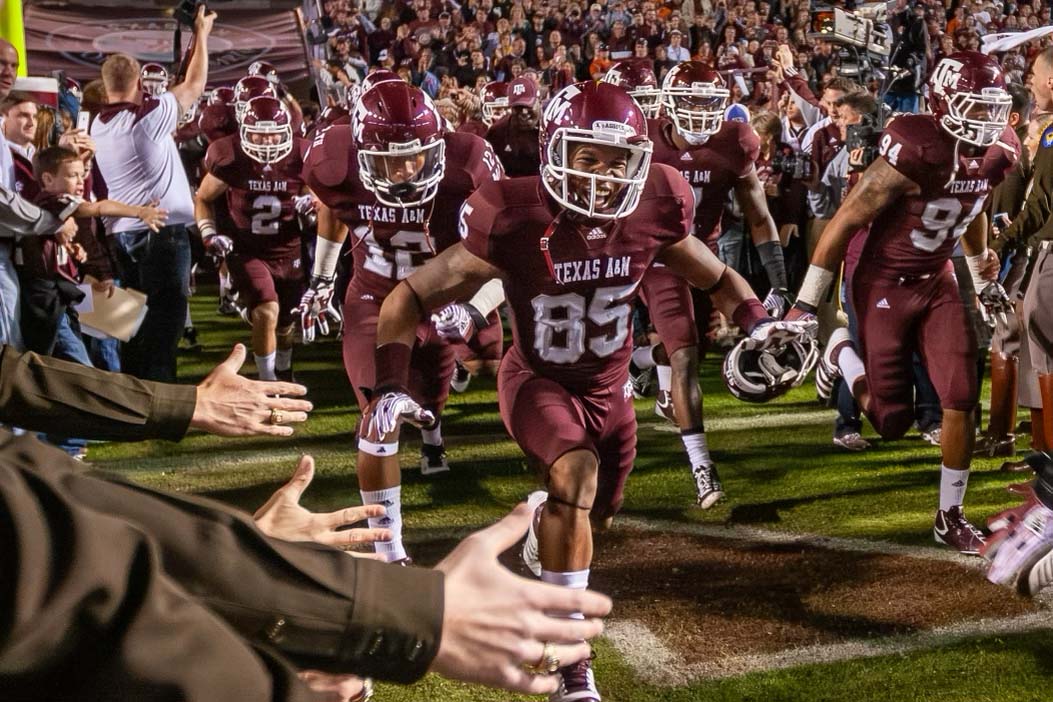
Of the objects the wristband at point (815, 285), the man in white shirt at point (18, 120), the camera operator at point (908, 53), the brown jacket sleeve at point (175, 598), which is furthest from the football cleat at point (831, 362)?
the brown jacket sleeve at point (175, 598)

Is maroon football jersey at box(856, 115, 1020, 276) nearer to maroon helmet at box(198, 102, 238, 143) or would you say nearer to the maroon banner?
maroon helmet at box(198, 102, 238, 143)

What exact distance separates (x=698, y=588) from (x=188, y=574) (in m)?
3.40

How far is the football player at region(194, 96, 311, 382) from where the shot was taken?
717cm

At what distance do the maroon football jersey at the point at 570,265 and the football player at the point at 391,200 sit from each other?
2.99 feet

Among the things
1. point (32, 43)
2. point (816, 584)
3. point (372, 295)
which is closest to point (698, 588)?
point (816, 584)

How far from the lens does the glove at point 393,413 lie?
3.67 meters

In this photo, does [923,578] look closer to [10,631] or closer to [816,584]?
[816,584]

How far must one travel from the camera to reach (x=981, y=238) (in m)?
5.35

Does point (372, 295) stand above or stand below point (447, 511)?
above

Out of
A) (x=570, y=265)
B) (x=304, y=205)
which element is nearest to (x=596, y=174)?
(x=570, y=265)

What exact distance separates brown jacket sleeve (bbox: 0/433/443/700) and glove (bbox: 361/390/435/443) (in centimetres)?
246

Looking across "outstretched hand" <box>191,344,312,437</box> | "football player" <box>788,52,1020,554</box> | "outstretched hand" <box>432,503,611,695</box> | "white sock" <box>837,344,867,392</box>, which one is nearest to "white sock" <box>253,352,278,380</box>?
"white sock" <box>837,344,867,392</box>

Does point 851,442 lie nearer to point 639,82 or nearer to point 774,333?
point 639,82

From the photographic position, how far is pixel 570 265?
147 inches
